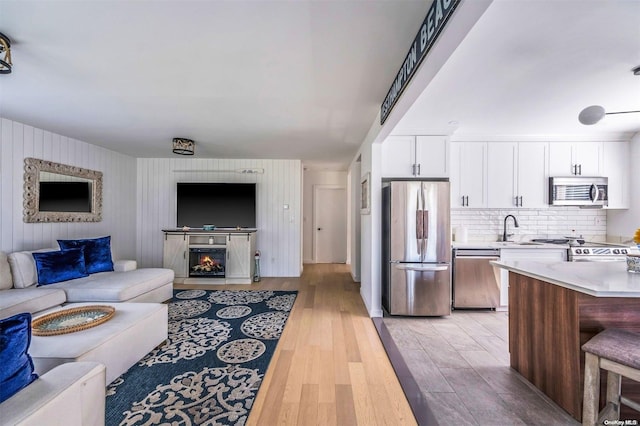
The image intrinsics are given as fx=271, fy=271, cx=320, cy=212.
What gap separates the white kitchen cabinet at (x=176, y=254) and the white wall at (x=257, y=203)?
26.0 inches

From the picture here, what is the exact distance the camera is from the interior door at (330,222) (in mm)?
7203

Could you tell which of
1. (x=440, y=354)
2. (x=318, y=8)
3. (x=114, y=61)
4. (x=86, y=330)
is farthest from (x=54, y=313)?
(x=440, y=354)

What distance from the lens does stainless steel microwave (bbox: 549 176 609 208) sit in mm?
3744

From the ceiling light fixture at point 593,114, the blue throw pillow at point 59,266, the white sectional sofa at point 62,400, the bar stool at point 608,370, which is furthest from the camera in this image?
the blue throw pillow at point 59,266

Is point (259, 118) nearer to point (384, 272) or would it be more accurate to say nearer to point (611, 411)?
point (384, 272)

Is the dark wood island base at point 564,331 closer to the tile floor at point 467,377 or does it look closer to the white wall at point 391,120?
the tile floor at point 467,377

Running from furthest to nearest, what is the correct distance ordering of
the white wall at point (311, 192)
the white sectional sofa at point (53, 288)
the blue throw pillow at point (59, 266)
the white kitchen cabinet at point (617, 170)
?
the white wall at point (311, 192)
the white kitchen cabinet at point (617, 170)
the blue throw pillow at point (59, 266)
the white sectional sofa at point (53, 288)

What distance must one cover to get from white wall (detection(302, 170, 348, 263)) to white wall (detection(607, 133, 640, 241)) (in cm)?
492

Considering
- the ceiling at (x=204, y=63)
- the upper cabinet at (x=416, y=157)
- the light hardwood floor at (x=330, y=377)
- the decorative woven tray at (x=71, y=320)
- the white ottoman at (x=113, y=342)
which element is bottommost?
the light hardwood floor at (x=330, y=377)

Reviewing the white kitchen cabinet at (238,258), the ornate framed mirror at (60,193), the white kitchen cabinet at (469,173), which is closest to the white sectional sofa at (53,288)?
the ornate framed mirror at (60,193)

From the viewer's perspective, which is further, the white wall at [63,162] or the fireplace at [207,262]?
the fireplace at [207,262]

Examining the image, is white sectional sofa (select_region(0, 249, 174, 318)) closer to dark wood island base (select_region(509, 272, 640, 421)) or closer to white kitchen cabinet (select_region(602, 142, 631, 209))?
dark wood island base (select_region(509, 272, 640, 421))

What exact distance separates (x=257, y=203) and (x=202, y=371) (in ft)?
12.2

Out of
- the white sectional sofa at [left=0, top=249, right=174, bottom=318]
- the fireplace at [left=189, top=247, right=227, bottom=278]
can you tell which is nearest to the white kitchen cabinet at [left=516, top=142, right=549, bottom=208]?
the fireplace at [left=189, top=247, right=227, bottom=278]
